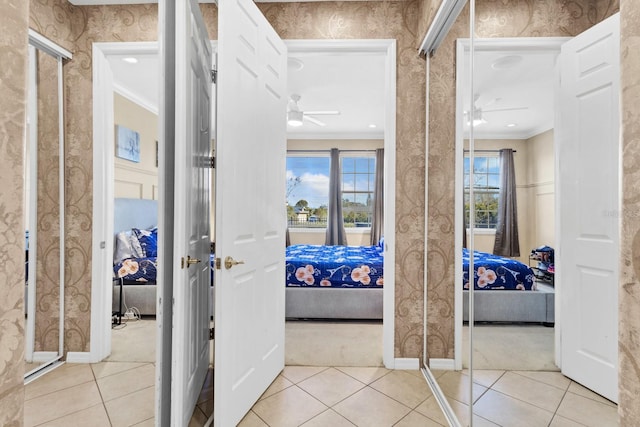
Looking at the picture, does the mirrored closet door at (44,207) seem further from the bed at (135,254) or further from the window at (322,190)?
the window at (322,190)

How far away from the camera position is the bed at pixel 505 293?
96 cm

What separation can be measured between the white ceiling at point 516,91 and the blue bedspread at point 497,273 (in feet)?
1.46

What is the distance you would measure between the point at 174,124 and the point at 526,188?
1.46 metres

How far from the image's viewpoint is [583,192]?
72 cm

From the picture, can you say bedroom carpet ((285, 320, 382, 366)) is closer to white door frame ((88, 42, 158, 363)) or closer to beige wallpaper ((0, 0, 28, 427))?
white door frame ((88, 42, 158, 363))

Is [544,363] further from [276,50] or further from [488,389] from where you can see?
[276,50]

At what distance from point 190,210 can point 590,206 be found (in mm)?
1468

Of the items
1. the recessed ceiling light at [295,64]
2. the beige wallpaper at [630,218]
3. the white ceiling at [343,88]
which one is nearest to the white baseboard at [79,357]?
the beige wallpaper at [630,218]

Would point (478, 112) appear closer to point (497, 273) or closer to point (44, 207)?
point (497, 273)

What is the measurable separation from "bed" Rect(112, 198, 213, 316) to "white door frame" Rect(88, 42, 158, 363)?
1.1 inches

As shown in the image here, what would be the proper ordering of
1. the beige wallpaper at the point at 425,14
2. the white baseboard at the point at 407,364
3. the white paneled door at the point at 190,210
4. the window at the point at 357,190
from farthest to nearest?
1. the window at the point at 357,190
2. the white baseboard at the point at 407,364
3. the beige wallpaper at the point at 425,14
4. the white paneled door at the point at 190,210

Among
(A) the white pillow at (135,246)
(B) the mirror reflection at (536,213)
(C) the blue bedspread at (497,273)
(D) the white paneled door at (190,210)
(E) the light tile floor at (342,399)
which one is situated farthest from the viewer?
(D) the white paneled door at (190,210)

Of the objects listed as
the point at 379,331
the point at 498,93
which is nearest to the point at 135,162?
the point at 498,93

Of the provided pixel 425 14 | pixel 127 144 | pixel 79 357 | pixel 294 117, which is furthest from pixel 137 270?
pixel 294 117
